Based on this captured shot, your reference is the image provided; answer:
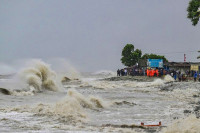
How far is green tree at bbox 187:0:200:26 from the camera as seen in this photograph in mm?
33281

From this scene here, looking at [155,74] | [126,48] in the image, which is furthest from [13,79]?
[126,48]

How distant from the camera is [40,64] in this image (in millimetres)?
32781

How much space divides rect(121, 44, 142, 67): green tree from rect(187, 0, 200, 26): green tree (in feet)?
201

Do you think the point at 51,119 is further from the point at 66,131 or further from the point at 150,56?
the point at 150,56

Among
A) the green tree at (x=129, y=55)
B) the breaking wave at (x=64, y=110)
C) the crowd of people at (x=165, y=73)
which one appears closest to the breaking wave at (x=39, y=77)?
the breaking wave at (x=64, y=110)

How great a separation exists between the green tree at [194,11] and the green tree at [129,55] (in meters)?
61.3

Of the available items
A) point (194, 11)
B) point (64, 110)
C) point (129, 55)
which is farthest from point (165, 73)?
point (129, 55)

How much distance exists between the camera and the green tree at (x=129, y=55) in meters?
96.1

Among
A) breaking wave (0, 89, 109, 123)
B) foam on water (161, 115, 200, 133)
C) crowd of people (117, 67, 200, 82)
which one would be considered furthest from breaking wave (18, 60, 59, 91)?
foam on water (161, 115, 200, 133)

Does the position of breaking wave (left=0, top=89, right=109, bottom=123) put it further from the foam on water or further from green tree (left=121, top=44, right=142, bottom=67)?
green tree (left=121, top=44, right=142, bottom=67)

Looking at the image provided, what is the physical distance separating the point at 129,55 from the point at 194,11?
62.8 metres

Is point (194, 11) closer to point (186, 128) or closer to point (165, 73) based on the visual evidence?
point (165, 73)

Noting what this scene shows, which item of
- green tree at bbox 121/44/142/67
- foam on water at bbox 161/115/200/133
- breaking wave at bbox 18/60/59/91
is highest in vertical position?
green tree at bbox 121/44/142/67

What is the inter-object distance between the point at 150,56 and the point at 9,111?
91.2m
